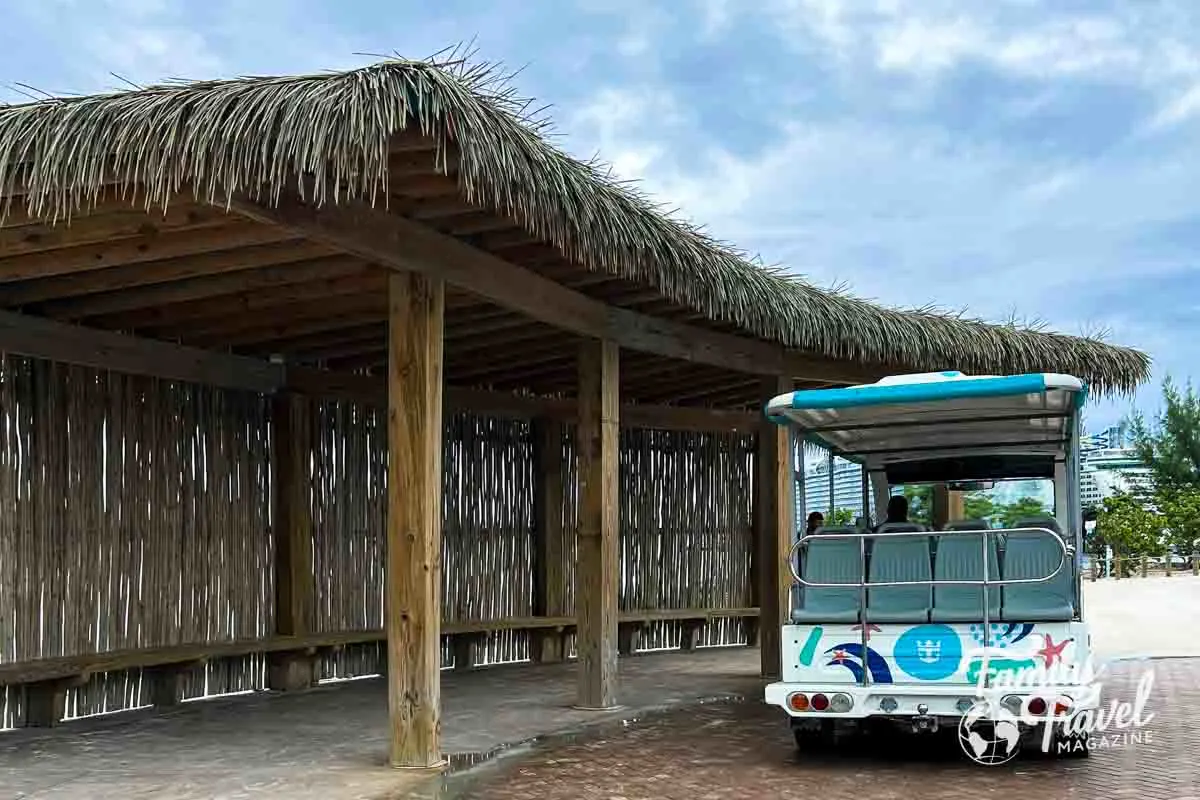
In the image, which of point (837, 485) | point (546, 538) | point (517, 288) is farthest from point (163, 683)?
point (837, 485)

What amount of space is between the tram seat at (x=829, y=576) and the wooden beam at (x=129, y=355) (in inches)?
A: 205

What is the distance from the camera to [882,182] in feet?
92.5

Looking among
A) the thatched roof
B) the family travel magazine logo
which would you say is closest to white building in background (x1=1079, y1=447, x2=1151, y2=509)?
the family travel magazine logo

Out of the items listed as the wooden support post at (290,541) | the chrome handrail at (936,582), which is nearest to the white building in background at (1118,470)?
the wooden support post at (290,541)

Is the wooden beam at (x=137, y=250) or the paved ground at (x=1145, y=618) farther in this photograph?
the paved ground at (x=1145, y=618)

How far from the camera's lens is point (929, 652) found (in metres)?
7.70

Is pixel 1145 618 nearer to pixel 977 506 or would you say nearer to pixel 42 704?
pixel 977 506

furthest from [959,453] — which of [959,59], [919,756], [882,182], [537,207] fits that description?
[882,182]

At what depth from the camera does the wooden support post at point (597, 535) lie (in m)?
10.2

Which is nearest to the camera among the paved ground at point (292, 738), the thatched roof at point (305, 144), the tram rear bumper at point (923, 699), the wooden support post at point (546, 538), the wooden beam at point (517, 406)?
the thatched roof at point (305, 144)

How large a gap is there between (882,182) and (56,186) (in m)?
23.5

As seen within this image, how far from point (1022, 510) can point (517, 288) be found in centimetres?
407

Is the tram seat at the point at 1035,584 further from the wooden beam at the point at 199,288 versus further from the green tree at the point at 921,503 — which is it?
the wooden beam at the point at 199,288

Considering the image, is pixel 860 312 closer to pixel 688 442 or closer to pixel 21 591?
pixel 688 442
